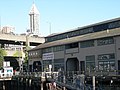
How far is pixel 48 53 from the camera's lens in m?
86.4

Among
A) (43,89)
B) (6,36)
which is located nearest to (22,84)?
(43,89)

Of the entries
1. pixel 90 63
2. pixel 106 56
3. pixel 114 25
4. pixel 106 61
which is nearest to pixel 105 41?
pixel 106 56

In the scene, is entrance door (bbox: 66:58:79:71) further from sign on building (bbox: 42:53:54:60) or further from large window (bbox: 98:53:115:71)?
large window (bbox: 98:53:115:71)

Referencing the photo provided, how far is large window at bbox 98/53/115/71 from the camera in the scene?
60041 mm

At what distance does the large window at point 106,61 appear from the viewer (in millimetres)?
60041

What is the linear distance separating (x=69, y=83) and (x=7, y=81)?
3571 cm

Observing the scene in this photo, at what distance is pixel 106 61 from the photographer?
202ft

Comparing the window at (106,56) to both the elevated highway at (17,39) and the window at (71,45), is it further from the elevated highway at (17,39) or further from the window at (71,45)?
the elevated highway at (17,39)

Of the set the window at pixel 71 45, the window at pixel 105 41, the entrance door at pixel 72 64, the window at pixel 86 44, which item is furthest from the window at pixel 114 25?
the entrance door at pixel 72 64

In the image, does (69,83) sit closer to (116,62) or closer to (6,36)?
(116,62)

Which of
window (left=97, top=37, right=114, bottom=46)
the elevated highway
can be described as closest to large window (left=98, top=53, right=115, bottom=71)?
window (left=97, top=37, right=114, bottom=46)

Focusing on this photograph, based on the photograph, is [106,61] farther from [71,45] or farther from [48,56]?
[48,56]

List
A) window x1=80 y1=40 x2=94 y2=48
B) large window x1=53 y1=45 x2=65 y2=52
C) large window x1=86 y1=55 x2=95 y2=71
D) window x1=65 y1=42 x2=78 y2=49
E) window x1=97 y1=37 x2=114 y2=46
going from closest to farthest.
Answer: window x1=97 y1=37 x2=114 y2=46
large window x1=86 y1=55 x2=95 y2=71
window x1=80 y1=40 x2=94 y2=48
window x1=65 y1=42 x2=78 y2=49
large window x1=53 y1=45 x2=65 y2=52

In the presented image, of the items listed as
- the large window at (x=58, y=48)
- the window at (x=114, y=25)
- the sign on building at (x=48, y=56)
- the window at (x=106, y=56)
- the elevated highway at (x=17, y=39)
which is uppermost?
the elevated highway at (x=17, y=39)
